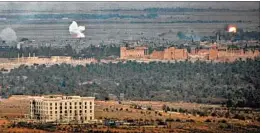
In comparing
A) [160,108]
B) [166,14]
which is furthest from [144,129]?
[166,14]

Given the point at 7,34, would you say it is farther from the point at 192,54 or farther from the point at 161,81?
the point at 192,54

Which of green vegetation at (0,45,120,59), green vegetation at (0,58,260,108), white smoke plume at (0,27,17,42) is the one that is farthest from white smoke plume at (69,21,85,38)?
white smoke plume at (0,27,17,42)

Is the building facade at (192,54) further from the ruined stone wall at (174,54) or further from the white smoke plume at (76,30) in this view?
the white smoke plume at (76,30)

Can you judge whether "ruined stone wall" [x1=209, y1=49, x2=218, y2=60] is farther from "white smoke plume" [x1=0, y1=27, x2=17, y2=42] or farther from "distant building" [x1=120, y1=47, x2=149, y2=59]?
"white smoke plume" [x1=0, y1=27, x2=17, y2=42]

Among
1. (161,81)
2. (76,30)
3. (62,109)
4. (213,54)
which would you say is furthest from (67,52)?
(213,54)

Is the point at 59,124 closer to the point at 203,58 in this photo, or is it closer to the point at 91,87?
the point at 91,87

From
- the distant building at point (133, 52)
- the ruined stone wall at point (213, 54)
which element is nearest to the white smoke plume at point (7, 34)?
the distant building at point (133, 52)
